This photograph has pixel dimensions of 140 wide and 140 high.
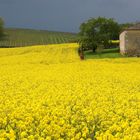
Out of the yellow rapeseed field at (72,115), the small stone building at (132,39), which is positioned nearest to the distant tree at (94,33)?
the small stone building at (132,39)

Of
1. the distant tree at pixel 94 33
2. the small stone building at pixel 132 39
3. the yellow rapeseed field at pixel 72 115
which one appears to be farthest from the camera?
the distant tree at pixel 94 33

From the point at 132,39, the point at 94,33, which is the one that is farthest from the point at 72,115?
the point at 94,33

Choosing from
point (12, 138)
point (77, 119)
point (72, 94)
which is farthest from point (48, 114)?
point (72, 94)

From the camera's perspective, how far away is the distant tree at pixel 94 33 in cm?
7662

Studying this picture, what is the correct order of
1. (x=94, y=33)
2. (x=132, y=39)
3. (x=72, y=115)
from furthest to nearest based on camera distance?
(x=94, y=33) → (x=132, y=39) → (x=72, y=115)

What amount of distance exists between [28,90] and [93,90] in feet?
10.1

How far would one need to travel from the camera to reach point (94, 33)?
77.8 meters

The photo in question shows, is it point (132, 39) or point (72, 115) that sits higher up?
point (132, 39)

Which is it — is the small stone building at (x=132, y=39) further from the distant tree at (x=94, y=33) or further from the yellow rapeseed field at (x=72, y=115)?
the yellow rapeseed field at (x=72, y=115)

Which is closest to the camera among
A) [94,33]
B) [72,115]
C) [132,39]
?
[72,115]

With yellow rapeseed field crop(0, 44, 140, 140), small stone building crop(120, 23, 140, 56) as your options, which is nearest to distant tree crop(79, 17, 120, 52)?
small stone building crop(120, 23, 140, 56)

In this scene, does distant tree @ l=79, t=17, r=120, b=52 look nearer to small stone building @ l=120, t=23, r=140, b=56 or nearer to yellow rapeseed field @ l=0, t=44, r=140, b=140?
small stone building @ l=120, t=23, r=140, b=56

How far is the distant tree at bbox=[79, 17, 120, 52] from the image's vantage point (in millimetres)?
76625

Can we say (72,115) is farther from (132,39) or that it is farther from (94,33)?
(94,33)
